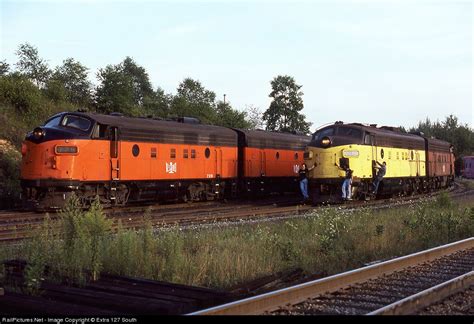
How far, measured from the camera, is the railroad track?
558 centimetres

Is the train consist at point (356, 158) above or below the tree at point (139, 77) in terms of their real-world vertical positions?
below

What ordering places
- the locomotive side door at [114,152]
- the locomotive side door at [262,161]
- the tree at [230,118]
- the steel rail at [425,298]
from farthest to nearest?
1. the tree at [230,118]
2. the locomotive side door at [262,161]
3. the locomotive side door at [114,152]
4. the steel rail at [425,298]

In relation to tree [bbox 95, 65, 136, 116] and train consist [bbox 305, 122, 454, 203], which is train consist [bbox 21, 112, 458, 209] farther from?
tree [bbox 95, 65, 136, 116]

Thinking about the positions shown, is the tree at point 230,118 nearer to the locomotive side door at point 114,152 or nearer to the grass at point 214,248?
the locomotive side door at point 114,152

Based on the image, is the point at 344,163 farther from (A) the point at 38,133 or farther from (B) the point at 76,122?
(A) the point at 38,133

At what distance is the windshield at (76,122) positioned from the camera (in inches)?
701

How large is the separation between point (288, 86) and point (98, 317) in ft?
202

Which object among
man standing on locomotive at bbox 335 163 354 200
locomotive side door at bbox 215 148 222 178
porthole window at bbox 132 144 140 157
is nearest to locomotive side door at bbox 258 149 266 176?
locomotive side door at bbox 215 148 222 178

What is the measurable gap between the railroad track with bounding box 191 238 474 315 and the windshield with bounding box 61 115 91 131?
12314 millimetres

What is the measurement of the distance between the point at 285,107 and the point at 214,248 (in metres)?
56.1

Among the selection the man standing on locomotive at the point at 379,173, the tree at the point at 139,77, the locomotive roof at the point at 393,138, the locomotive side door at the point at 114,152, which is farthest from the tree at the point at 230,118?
the locomotive side door at the point at 114,152

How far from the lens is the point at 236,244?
10094 millimetres

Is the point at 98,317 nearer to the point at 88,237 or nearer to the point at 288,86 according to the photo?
the point at 88,237

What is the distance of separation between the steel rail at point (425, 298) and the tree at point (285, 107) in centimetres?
5785
